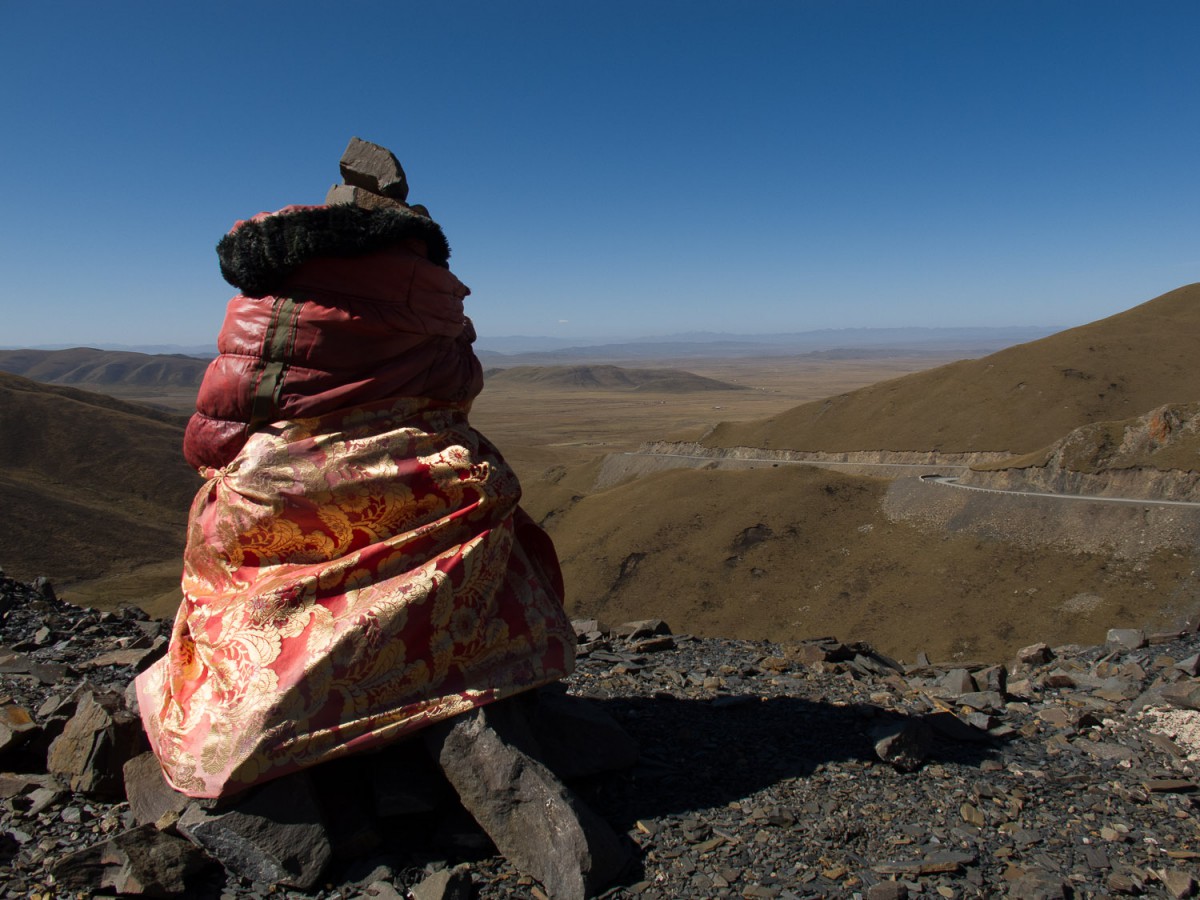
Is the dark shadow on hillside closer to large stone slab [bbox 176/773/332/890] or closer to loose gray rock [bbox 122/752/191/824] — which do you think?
large stone slab [bbox 176/773/332/890]

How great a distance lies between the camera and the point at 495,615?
4191 mm

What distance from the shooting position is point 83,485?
4331cm

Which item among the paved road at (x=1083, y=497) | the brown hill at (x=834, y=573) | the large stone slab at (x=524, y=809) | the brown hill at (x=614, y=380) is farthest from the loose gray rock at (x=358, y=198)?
the brown hill at (x=614, y=380)

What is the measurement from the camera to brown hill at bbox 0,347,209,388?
175 metres

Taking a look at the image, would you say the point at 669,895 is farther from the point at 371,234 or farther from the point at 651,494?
the point at 651,494

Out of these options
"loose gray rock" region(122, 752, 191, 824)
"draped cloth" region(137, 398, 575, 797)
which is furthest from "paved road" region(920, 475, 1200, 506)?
"loose gray rock" region(122, 752, 191, 824)

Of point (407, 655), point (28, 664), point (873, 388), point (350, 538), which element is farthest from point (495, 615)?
point (873, 388)

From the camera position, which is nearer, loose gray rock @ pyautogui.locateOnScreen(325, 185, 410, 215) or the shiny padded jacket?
the shiny padded jacket

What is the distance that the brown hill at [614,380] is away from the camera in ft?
539

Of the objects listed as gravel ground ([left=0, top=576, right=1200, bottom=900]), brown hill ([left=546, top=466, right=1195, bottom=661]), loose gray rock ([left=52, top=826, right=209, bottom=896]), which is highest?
loose gray rock ([left=52, top=826, right=209, bottom=896])

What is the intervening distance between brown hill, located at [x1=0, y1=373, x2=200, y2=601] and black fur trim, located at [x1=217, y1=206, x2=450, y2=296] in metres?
29.0

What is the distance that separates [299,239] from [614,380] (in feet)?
582

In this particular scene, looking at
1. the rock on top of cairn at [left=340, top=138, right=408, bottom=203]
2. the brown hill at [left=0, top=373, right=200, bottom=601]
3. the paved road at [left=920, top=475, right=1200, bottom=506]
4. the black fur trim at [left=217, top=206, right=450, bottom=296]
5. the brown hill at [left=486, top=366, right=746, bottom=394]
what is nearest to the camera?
the black fur trim at [left=217, top=206, right=450, bottom=296]

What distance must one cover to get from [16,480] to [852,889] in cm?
4664
